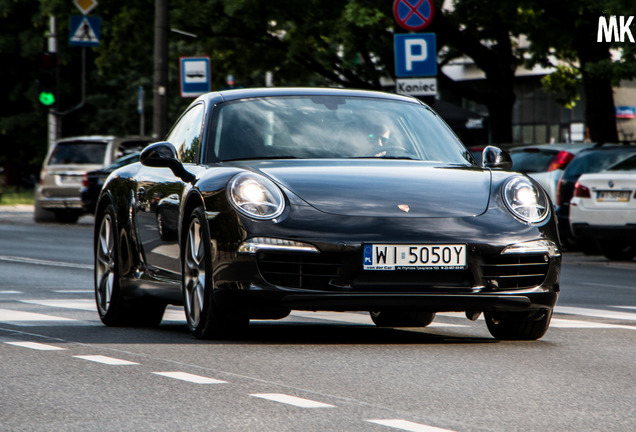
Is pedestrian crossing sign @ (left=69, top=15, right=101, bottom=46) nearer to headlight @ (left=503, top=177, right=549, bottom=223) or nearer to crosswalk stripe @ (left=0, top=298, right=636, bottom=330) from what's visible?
crosswalk stripe @ (left=0, top=298, right=636, bottom=330)

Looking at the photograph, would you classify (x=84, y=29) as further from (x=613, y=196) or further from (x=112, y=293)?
(x=112, y=293)

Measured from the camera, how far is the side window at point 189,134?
8906 mm

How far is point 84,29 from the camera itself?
32.0m

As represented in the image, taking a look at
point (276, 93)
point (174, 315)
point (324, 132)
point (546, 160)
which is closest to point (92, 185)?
point (546, 160)

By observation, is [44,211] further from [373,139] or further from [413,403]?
[413,403]

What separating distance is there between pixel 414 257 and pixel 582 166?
41.7 feet

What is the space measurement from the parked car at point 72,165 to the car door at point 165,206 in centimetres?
1947

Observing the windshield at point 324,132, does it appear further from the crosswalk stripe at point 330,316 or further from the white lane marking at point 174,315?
the white lane marking at point 174,315

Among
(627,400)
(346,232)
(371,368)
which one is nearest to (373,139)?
(346,232)

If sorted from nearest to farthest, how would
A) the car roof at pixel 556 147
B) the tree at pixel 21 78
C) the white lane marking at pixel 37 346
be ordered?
the white lane marking at pixel 37 346
the car roof at pixel 556 147
the tree at pixel 21 78

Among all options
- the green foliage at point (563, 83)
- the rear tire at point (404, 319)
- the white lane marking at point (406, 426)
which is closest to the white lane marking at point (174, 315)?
the rear tire at point (404, 319)

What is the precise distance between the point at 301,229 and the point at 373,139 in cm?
133

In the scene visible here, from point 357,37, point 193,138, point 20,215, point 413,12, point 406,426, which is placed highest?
point 357,37

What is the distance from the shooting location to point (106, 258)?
386 inches
